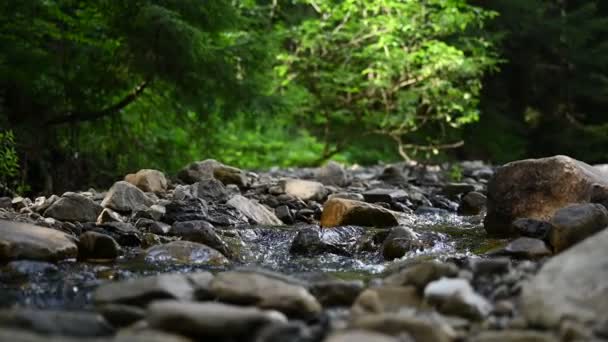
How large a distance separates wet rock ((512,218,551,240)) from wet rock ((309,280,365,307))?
1.46 meters

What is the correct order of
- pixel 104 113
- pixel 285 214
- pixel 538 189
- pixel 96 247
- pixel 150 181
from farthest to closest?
1. pixel 104 113
2. pixel 150 181
3. pixel 285 214
4. pixel 538 189
5. pixel 96 247

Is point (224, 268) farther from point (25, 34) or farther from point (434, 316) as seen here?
point (25, 34)

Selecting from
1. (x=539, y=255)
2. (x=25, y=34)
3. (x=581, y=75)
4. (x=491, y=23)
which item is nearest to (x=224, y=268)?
(x=539, y=255)

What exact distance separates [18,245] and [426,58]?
25.2 feet

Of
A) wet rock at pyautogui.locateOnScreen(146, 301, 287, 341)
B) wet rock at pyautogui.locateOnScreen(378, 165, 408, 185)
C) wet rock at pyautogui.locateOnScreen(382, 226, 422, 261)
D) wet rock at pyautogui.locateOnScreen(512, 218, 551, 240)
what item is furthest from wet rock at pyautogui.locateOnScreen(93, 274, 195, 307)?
wet rock at pyautogui.locateOnScreen(378, 165, 408, 185)

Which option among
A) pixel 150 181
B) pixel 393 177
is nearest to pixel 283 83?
pixel 393 177

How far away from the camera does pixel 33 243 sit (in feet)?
8.95

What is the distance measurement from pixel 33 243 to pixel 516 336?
1.98 meters

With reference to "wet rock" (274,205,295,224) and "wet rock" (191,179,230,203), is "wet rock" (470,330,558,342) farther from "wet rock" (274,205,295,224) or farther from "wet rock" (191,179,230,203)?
"wet rock" (191,179,230,203)

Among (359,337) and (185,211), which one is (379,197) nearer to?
(185,211)

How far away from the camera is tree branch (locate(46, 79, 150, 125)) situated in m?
5.75

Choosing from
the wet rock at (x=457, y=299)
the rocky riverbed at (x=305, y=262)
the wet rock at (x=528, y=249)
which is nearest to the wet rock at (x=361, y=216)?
the rocky riverbed at (x=305, y=262)

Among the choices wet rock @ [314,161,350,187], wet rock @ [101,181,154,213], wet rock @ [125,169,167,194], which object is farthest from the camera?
wet rock @ [314,161,350,187]

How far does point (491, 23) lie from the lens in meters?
13.8
